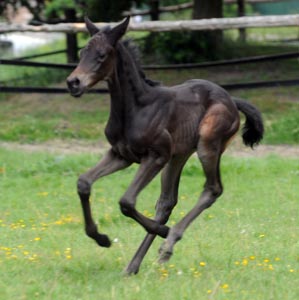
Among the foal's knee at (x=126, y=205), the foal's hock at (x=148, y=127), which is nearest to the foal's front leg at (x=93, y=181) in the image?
the foal's hock at (x=148, y=127)

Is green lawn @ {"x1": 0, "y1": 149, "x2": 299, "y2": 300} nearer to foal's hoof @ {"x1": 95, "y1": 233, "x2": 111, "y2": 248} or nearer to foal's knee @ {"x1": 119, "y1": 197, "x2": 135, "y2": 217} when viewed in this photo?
foal's hoof @ {"x1": 95, "y1": 233, "x2": 111, "y2": 248}

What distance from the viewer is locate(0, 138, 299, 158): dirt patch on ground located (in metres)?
13.2

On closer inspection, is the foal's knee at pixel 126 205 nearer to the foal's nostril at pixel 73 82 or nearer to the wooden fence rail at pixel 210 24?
the foal's nostril at pixel 73 82

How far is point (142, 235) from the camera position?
8.00m

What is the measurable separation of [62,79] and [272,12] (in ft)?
41.6

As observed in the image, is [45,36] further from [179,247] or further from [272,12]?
[179,247]

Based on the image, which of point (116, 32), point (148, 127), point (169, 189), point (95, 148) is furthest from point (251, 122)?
point (95, 148)

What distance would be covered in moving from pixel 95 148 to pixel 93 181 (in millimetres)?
7488

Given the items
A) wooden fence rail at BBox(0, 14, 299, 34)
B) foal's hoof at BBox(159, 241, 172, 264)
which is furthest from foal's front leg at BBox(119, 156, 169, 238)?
wooden fence rail at BBox(0, 14, 299, 34)

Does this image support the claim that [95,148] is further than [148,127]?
Answer: Yes

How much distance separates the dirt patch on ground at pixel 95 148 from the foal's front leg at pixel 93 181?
686 centimetres

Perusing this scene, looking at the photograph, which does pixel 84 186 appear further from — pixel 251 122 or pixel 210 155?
pixel 251 122

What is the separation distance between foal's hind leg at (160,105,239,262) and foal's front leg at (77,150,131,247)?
59cm

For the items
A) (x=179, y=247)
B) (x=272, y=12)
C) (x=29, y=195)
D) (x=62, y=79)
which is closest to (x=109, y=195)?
(x=29, y=195)
